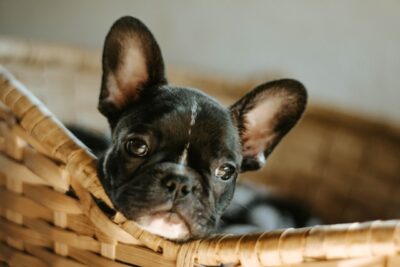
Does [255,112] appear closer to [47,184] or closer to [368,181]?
[47,184]

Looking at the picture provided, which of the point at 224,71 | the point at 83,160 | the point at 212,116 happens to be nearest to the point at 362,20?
the point at 224,71

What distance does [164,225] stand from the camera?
1122 millimetres

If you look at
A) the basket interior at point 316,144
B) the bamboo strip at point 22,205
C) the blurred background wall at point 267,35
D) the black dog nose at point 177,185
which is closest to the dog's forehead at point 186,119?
the black dog nose at point 177,185

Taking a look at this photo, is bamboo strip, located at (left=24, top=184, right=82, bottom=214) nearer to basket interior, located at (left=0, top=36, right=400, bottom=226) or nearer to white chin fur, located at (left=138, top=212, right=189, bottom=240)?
white chin fur, located at (left=138, top=212, right=189, bottom=240)

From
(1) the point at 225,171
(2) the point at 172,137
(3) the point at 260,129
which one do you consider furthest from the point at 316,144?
(2) the point at 172,137

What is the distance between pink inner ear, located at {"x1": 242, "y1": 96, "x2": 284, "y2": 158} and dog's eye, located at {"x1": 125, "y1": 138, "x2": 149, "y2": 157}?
341mm

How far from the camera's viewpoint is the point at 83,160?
1149 millimetres

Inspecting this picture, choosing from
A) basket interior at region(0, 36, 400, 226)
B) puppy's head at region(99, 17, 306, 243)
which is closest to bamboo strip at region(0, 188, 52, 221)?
puppy's head at region(99, 17, 306, 243)

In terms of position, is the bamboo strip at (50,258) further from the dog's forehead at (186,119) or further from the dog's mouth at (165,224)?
the dog's forehead at (186,119)

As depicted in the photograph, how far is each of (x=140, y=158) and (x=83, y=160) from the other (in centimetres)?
14

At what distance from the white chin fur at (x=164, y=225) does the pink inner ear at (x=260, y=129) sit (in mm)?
432

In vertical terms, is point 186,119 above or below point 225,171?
above

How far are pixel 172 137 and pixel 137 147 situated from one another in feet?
0.25

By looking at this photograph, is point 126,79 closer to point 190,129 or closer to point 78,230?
point 190,129
